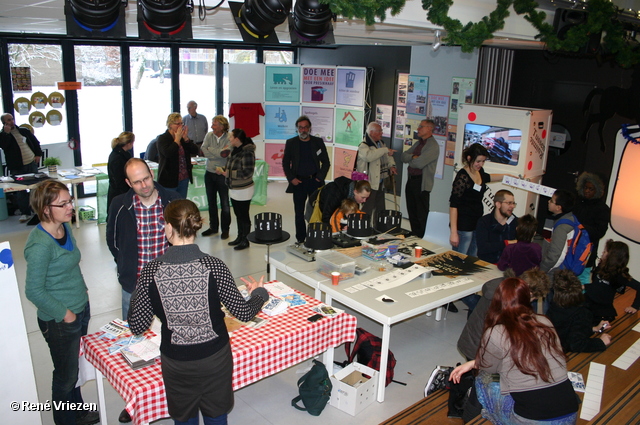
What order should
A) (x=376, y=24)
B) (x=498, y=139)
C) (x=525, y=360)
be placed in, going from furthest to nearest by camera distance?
(x=498, y=139) < (x=376, y=24) < (x=525, y=360)

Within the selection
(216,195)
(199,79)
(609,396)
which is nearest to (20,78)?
(199,79)

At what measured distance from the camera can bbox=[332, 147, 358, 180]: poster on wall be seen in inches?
380

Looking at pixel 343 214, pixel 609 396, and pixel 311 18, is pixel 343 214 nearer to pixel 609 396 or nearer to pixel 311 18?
pixel 311 18

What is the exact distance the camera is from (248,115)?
9.74 m

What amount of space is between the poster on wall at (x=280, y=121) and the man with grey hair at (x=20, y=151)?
3.85 meters

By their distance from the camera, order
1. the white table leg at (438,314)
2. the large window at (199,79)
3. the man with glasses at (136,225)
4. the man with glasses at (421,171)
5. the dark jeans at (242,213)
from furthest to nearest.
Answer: the large window at (199,79)
the dark jeans at (242,213)
the man with glasses at (421,171)
the white table leg at (438,314)
the man with glasses at (136,225)

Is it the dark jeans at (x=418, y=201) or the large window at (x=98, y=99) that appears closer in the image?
the dark jeans at (x=418, y=201)

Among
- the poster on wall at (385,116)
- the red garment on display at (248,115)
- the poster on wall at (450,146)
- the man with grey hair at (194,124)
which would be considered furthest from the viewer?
the red garment on display at (248,115)

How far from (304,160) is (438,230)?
5.61 ft


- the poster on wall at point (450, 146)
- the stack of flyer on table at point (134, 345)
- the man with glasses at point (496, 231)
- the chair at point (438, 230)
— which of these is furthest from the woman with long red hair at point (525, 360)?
the poster on wall at point (450, 146)

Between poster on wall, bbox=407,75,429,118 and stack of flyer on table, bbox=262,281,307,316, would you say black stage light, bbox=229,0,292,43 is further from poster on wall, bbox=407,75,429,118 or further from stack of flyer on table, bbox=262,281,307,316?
poster on wall, bbox=407,75,429,118

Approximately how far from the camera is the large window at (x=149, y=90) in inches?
360

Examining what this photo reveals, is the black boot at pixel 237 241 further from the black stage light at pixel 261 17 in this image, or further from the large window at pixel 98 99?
the large window at pixel 98 99

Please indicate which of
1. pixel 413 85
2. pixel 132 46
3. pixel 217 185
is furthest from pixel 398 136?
pixel 132 46
